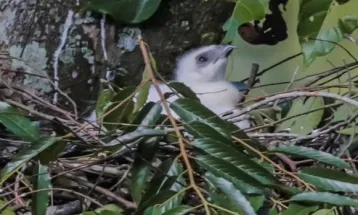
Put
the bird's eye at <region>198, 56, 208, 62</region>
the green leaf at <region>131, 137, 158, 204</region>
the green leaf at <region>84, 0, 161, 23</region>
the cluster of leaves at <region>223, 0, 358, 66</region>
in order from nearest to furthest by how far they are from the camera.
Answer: the green leaf at <region>131, 137, 158, 204</region> → the cluster of leaves at <region>223, 0, 358, 66</region> → the green leaf at <region>84, 0, 161, 23</region> → the bird's eye at <region>198, 56, 208, 62</region>

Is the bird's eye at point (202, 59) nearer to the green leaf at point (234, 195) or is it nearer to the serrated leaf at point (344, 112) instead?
the serrated leaf at point (344, 112)

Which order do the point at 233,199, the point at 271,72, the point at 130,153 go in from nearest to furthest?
the point at 233,199
the point at 130,153
the point at 271,72

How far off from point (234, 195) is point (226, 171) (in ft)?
0.10

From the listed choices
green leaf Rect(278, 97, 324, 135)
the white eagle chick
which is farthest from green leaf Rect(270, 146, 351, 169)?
the white eagle chick

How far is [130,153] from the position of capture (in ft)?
3.57

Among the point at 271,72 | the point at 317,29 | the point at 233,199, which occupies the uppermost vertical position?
the point at 317,29

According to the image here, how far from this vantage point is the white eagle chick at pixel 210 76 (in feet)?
5.22

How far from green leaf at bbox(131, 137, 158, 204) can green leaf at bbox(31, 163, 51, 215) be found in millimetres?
103


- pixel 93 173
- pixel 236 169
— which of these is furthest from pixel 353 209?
pixel 93 173

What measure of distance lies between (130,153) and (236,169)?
0.17 meters

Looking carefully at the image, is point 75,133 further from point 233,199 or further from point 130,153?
point 233,199

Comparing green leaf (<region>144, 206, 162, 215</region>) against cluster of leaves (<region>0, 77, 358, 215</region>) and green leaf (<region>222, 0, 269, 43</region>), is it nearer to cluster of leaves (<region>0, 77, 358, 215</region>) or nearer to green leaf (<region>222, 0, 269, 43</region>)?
cluster of leaves (<region>0, 77, 358, 215</region>)

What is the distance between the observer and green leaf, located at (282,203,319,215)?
3.27ft

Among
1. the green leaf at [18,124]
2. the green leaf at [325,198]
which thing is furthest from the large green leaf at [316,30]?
the green leaf at [18,124]
